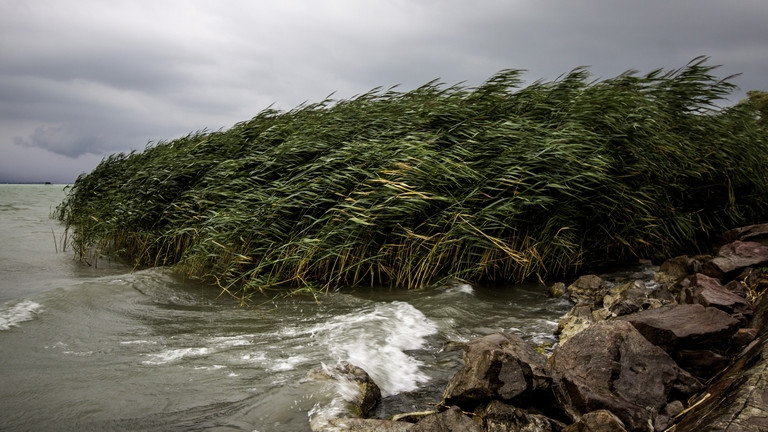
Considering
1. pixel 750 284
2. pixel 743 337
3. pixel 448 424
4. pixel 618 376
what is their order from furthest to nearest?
pixel 750 284 → pixel 743 337 → pixel 618 376 → pixel 448 424

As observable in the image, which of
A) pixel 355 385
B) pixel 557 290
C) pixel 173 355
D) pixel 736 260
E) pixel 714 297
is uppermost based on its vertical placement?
pixel 736 260

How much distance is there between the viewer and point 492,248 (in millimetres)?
6500

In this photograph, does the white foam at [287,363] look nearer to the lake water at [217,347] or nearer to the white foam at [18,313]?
the lake water at [217,347]

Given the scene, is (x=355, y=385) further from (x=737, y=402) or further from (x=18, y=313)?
(x=18, y=313)

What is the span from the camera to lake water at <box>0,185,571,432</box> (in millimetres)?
2986

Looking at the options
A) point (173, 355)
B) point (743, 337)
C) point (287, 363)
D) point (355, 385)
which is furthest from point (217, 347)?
point (743, 337)

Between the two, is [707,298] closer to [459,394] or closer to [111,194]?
[459,394]

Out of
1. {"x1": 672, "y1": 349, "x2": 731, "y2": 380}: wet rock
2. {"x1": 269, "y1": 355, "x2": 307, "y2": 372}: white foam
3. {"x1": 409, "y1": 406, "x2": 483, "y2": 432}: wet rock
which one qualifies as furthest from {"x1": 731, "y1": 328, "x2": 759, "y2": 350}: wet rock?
{"x1": 269, "y1": 355, "x2": 307, "y2": 372}: white foam

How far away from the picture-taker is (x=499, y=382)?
272cm

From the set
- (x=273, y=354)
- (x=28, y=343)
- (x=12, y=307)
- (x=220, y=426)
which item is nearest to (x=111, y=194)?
(x=12, y=307)

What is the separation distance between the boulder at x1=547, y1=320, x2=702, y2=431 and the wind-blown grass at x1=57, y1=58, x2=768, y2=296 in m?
3.31

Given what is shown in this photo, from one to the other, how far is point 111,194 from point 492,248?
8.53 m

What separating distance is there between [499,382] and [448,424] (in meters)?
0.42

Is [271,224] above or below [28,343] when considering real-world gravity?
above
